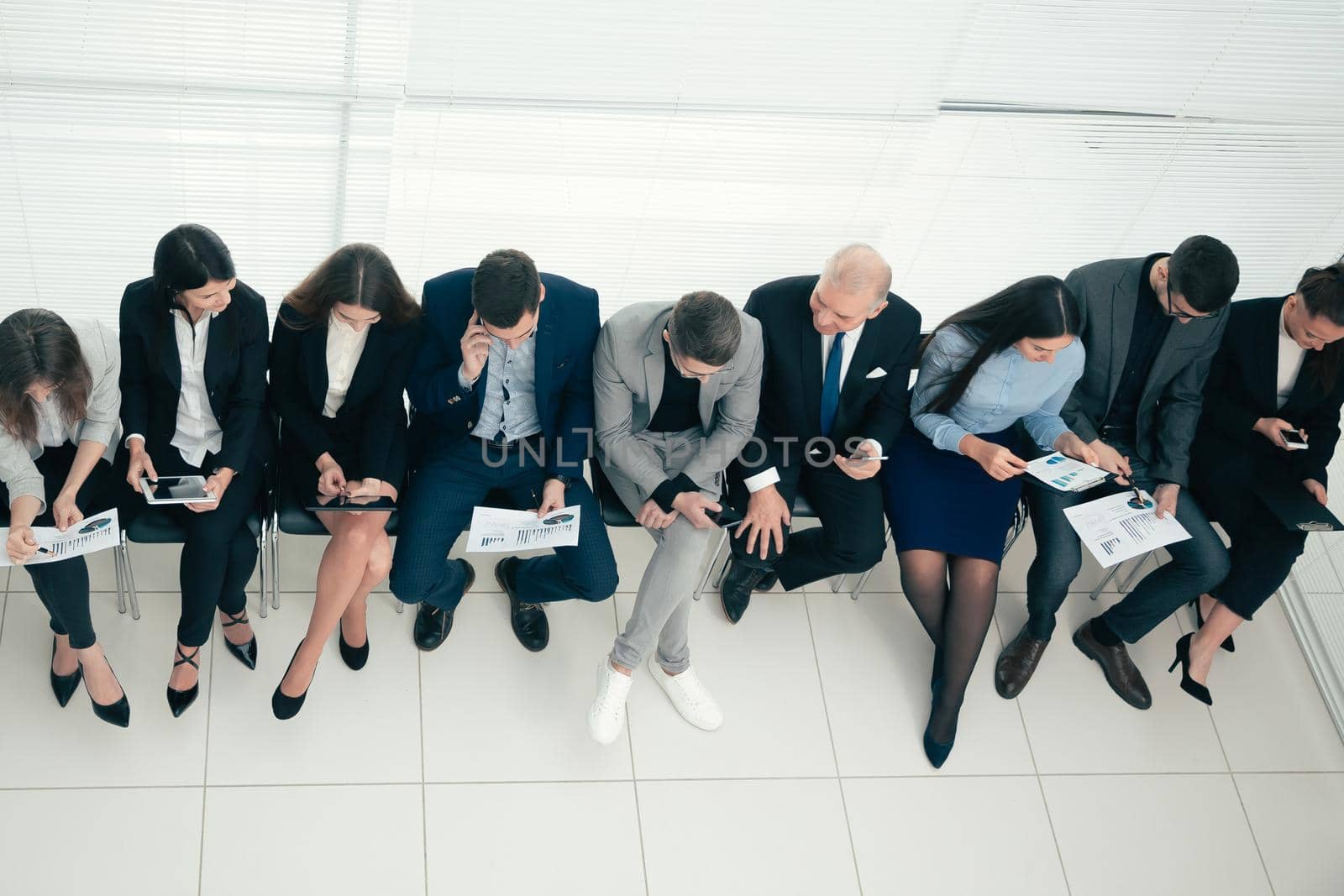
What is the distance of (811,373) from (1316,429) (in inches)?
67.2

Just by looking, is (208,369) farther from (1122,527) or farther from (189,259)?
(1122,527)

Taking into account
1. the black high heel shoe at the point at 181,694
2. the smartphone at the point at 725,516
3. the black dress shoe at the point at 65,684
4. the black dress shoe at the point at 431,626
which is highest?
the smartphone at the point at 725,516

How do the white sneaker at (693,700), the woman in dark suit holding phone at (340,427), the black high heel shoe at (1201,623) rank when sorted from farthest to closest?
the black high heel shoe at (1201,623) < the white sneaker at (693,700) < the woman in dark suit holding phone at (340,427)

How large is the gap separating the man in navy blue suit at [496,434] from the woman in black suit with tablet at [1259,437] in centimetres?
202

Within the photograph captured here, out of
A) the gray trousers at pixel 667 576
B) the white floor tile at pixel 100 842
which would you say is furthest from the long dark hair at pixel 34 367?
the gray trousers at pixel 667 576

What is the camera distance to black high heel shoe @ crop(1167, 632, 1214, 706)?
11.6 ft

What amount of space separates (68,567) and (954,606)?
8.22ft

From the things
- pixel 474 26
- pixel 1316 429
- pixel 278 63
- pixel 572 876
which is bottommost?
pixel 572 876

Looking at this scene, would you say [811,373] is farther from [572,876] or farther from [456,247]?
[572,876]

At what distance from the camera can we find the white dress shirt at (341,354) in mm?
2865

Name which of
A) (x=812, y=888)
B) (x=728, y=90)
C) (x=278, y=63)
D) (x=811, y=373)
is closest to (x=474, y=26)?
(x=278, y=63)

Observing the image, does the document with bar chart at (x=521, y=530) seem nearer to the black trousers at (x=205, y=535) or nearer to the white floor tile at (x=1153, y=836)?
the black trousers at (x=205, y=535)

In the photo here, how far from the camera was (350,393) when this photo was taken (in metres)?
2.92

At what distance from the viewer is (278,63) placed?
9.46 ft
